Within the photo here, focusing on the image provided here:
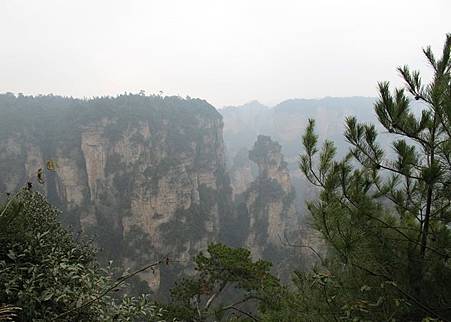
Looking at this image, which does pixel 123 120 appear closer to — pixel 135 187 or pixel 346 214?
pixel 135 187

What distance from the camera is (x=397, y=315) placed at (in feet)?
11.5

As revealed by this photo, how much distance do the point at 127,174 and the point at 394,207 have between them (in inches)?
1555

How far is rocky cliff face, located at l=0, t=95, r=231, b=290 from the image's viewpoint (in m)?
36.2

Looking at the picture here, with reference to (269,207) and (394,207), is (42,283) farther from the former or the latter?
(269,207)

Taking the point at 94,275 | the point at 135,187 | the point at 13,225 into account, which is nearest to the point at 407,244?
the point at 94,275

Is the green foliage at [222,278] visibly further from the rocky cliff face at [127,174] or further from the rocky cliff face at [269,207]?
the rocky cliff face at [269,207]

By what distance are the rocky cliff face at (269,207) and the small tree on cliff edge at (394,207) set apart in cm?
3269

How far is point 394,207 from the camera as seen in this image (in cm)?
429

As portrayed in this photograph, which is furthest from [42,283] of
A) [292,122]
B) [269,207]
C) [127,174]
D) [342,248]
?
[292,122]

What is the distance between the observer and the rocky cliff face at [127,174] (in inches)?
1426

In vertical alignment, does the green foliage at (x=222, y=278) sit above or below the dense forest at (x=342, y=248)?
below

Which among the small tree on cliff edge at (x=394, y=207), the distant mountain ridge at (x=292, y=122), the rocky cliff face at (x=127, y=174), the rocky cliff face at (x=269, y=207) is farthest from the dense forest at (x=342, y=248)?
Result: the distant mountain ridge at (x=292, y=122)

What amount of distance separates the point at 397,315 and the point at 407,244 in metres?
0.69

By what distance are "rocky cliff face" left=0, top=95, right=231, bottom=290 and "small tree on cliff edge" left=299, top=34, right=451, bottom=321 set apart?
28343 mm
